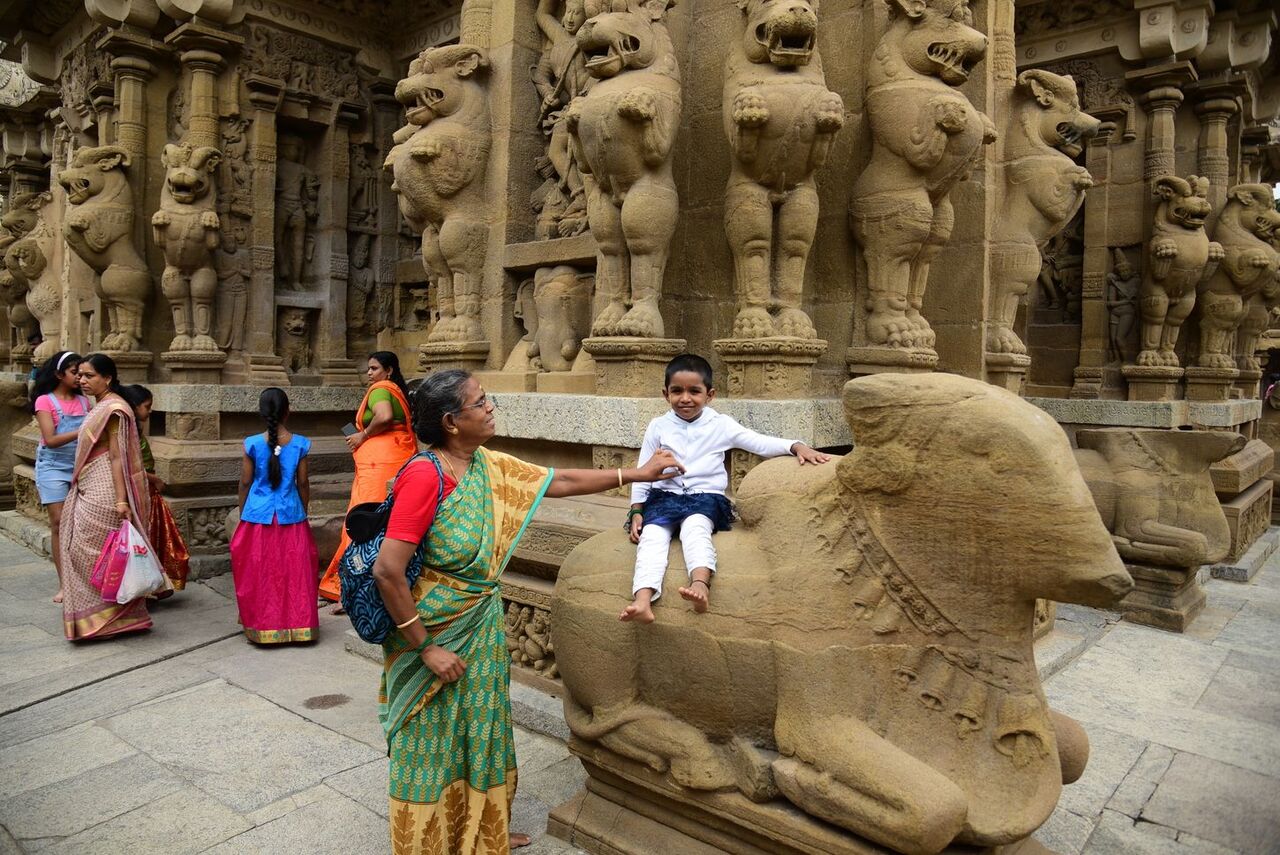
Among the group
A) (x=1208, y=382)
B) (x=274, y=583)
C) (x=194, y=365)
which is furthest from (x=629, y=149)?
(x=1208, y=382)

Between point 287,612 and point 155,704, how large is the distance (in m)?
1.04

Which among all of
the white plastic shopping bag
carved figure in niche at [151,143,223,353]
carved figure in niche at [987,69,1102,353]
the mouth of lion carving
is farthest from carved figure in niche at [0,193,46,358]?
carved figure in niche at [987,69,1102,353]

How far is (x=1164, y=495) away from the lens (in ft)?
20.6

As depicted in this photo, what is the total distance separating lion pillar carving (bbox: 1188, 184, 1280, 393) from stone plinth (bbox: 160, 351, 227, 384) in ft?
32.8

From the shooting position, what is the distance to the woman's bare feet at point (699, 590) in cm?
267

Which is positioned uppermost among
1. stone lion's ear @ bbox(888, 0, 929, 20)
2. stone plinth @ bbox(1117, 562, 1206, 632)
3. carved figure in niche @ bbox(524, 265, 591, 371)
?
stone lion's ear @ bbox(888, 0, 929, 20)

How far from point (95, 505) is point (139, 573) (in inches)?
21.0

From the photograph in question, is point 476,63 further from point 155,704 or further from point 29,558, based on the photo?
point 29,558

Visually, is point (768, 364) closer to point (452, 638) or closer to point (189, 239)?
point (452, 638)

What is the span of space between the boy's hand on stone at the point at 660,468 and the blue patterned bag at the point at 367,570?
733mm

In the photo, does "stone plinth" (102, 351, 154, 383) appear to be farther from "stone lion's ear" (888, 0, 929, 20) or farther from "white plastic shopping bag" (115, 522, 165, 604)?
"stone lion's ear" (888, 0, 929, 20)

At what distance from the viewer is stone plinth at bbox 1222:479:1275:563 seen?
772 cm

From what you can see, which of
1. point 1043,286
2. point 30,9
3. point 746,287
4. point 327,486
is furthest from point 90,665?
point 1043,286

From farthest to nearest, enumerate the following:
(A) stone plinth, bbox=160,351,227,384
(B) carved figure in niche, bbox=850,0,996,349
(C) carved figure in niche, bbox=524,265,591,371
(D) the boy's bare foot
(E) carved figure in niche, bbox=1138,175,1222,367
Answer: (E) carved figure in niche, bbox=1138,175,1222,367
(A) stone plinth, bbox=160,351,227,384
(C) carved figure in niche, bbox=524,265,591,371
(B) carved figure in niche, bbox=850,0,996,349
(D) the boy's bare foot
